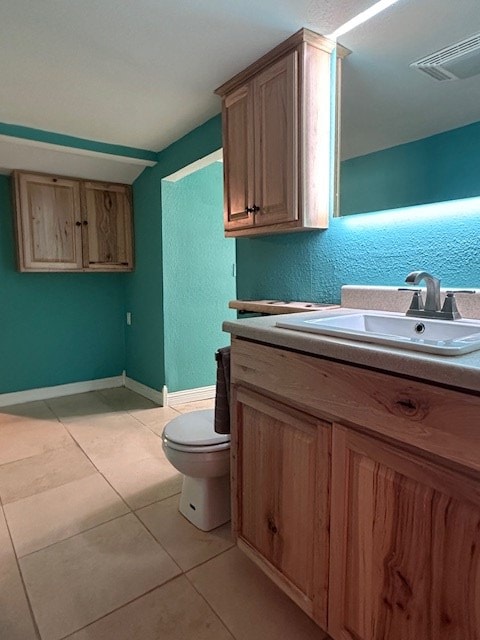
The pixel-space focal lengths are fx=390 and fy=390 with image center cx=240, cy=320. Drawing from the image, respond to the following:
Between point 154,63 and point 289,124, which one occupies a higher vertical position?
point 154,63

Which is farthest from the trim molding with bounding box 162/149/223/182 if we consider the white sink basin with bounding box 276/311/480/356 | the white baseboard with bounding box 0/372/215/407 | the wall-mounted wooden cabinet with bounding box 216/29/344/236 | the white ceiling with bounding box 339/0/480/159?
the white baseboard with bounding box 0/372/215/407

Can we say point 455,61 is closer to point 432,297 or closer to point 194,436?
point 432,297

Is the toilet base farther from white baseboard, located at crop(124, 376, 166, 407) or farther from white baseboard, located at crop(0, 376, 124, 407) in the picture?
white baseboard, located at crop(0, 376, 124, 407)

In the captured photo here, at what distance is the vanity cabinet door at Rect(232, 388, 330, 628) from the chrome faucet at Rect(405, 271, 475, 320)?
0.55 meters

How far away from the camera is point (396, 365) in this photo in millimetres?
812

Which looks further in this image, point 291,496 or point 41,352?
point 41,352

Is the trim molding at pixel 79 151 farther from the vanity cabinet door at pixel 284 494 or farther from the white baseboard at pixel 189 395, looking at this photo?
the vanity cabinet door at pixel 284 494

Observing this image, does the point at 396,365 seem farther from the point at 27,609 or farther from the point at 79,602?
the point at 27,609

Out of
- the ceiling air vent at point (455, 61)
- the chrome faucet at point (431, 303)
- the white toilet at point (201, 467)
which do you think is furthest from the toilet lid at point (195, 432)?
the ceiling air vent at point (455, 61)

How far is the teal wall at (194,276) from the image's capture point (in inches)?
122

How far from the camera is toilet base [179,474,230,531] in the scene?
1.66 meters

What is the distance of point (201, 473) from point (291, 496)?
1.91ft

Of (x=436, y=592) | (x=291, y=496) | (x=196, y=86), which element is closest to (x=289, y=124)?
(x=196, y=86)

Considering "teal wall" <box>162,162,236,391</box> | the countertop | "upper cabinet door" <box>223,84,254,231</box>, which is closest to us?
the countertop
